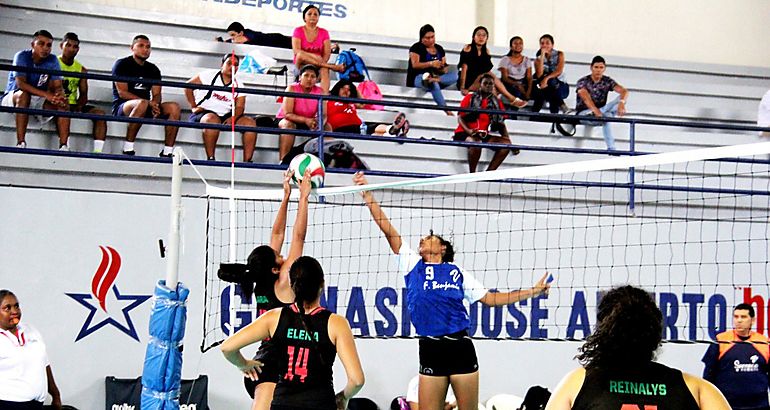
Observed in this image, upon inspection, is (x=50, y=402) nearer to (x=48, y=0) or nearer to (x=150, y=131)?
(x=150, y=131)

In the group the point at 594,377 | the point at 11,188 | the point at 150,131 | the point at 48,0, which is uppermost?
the point at 48,0

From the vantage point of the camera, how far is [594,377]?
393 cm

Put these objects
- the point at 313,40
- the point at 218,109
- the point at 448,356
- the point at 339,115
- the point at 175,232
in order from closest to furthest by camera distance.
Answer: the point at 175,232, the point at 448,356, the point at 218,109, the point at 339,115, the point at 313,40

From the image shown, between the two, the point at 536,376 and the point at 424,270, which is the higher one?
the point at 424,270

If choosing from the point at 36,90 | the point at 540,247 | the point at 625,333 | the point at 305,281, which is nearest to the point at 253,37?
the point at 36,90

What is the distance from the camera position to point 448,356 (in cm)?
814

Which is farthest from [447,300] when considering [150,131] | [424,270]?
[150,131]

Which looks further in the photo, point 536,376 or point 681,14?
point 681,14

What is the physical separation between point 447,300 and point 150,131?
181 inches

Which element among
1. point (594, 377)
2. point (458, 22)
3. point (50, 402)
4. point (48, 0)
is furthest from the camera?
point (458, 22)

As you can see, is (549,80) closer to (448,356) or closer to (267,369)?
(448,356)

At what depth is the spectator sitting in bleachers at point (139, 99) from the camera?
10.9 meters

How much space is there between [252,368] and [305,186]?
1506 millimetres

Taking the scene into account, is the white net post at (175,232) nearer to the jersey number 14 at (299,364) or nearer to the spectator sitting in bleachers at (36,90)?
the jersey number 14 at (299,364)
